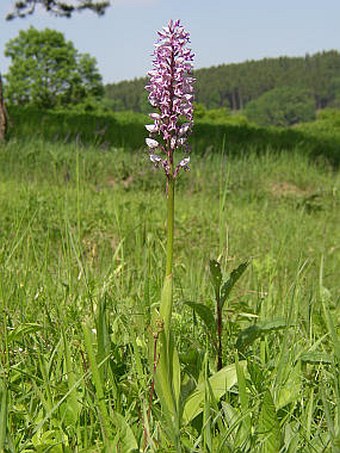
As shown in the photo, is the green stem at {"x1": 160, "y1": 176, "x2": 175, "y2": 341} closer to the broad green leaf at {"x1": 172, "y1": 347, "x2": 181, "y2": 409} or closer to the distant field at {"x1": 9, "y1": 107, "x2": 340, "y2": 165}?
the broad green leaf at {"x1": 172, "y1": 347, "x2": 181, "y2": 409}

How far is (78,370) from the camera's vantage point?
1.48 m

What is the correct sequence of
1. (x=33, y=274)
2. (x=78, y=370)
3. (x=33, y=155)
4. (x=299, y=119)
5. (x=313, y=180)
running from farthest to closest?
(x=299, y=119)
(x=313, y=180)
(x=33, y=155)
(x=33, y=274)
(x=78, y=370)

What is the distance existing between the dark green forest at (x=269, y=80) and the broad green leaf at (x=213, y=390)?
337ft

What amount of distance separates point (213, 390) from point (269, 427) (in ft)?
0.56

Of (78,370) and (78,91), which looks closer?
(78,370)

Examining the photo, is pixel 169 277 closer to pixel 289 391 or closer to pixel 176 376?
pixel 176 376

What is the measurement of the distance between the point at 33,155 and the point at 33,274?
16.6ft

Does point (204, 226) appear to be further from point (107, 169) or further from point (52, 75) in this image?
point (52, 75)

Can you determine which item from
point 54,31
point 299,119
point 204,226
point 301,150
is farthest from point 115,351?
point 299,119

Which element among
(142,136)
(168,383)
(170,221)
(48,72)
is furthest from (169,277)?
(48,72)

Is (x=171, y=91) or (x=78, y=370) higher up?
(x=171, y=91)

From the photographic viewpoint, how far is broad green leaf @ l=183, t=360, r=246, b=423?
4.25 ft

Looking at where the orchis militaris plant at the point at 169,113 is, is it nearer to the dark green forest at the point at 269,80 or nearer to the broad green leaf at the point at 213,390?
the broad green leaf at the point at 213,390

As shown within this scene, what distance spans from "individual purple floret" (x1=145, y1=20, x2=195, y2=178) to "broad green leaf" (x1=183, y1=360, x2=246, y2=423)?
47 cm
